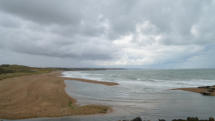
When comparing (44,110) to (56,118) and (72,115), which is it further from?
(72,115)

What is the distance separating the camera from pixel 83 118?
11.3 metres

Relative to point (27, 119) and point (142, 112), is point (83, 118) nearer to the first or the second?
point (27, 119)

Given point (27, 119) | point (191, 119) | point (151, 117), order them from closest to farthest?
1. point (191, 119)
2. point (27, 119)
3. point (151, 117)

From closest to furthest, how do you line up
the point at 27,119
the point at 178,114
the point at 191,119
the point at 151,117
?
the point at 191,119
the point at 27,119
the point at 151,117
the point at 178,114

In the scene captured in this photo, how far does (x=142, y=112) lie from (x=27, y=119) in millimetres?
11111

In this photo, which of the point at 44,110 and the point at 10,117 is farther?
the point at 44,110

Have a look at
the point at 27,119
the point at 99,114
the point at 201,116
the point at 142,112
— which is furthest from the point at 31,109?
the point at 201,116

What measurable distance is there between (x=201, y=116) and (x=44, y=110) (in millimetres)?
16265

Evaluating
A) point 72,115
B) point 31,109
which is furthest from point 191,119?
point 31,109

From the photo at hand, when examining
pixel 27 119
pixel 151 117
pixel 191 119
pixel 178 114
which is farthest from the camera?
pixel 178 114

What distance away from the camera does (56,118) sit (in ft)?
36.8

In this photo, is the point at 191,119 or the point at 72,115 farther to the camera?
the point at 72,115

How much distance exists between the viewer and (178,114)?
1272 cm

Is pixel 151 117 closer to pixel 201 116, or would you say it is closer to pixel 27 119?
pixel 201 116
